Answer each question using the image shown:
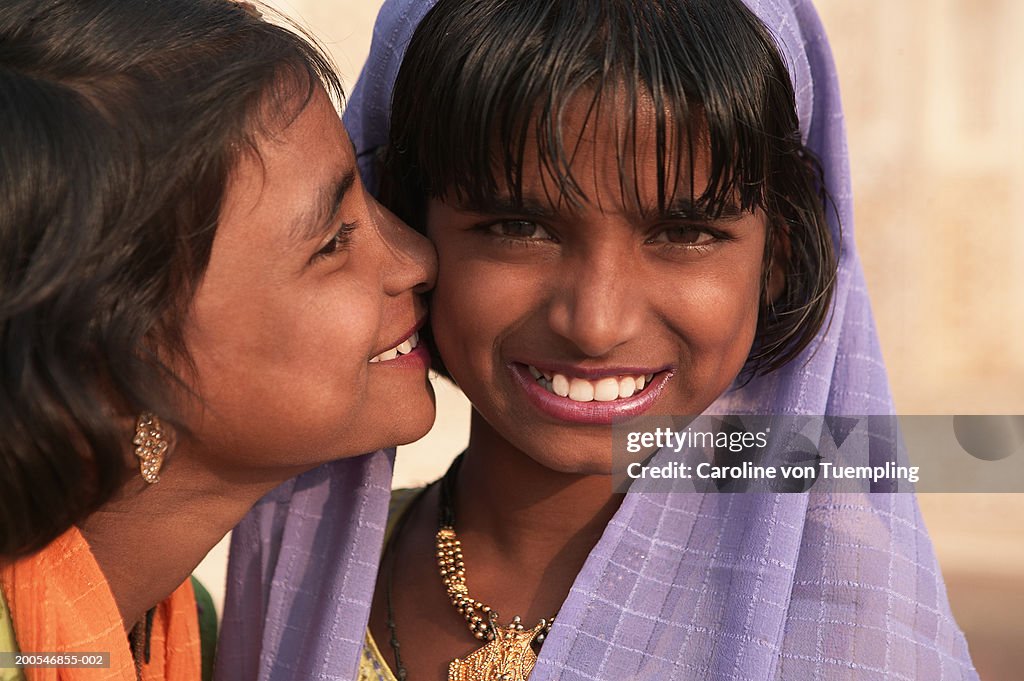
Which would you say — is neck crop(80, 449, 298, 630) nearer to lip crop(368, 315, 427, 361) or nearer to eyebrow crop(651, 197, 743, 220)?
lip crop(368, 315, 427, 361)

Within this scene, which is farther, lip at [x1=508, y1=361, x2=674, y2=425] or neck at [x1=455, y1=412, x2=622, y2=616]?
neck at [x1=455, y1=412, x2=622, y2=616]

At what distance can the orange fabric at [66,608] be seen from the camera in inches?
60.1

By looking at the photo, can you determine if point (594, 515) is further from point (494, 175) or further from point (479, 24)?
point (479, 24)

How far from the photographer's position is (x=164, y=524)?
1.65m

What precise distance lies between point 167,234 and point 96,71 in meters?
0.23

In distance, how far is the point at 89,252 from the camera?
138 centimetres

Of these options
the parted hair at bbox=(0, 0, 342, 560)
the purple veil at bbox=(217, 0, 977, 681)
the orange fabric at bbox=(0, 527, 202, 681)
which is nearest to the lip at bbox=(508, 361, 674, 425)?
the purple veil at bbox=(217, 0, 977, 681)

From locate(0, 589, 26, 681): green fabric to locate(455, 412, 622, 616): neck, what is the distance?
661mm

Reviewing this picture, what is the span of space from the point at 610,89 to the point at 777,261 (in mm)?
461

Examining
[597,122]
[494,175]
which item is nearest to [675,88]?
[597,122]

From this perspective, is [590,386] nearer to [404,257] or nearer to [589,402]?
[589,402]

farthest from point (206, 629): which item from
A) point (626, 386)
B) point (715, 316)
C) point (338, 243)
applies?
point (715, 316)

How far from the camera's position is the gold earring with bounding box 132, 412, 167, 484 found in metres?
1.53

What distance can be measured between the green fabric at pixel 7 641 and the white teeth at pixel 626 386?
0.87m
